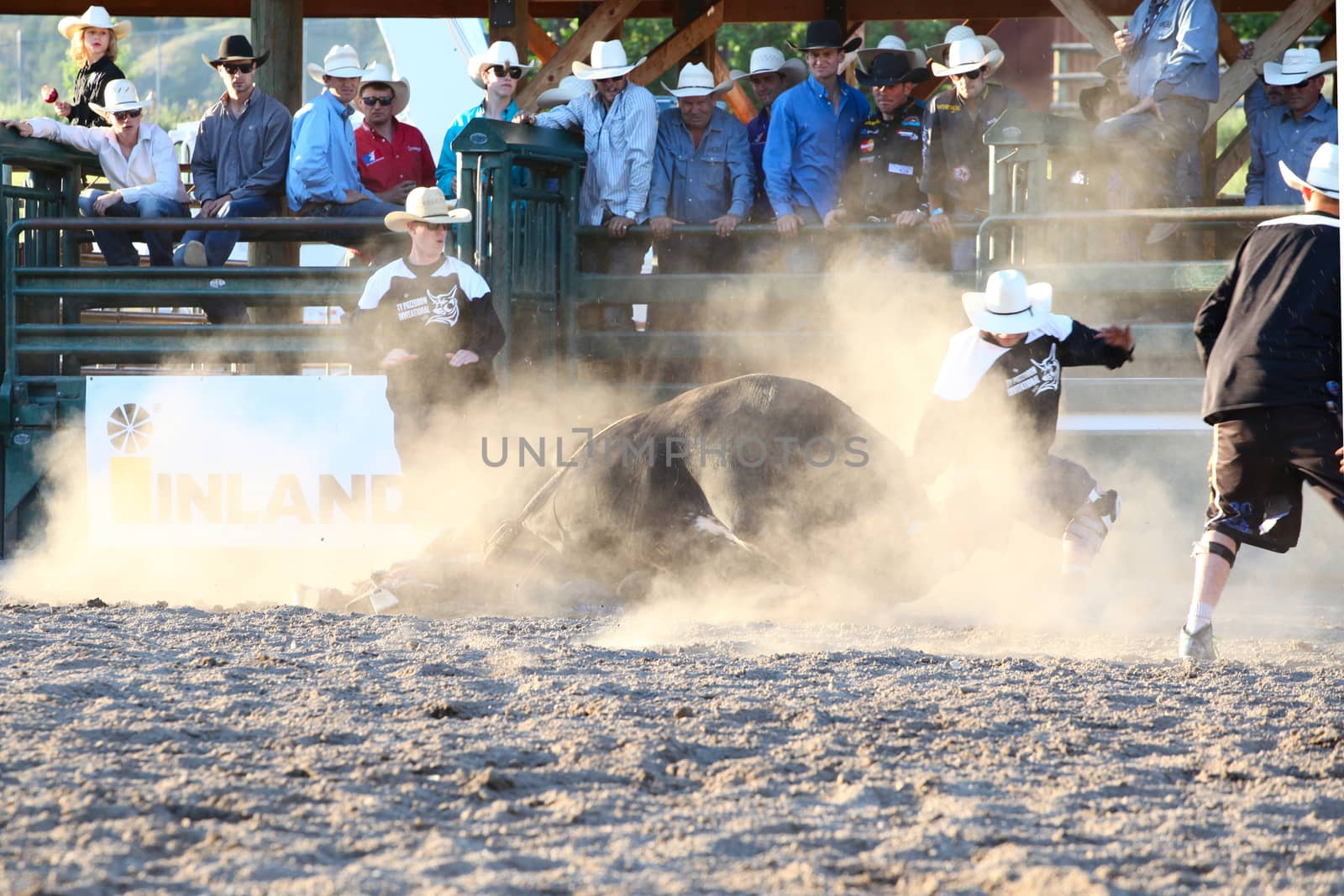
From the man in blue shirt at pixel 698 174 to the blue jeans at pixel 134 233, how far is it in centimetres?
305

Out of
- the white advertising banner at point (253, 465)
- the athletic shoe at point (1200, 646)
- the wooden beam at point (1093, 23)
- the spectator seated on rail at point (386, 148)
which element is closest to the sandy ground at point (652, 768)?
the athletic shoe at point (1200, 646)

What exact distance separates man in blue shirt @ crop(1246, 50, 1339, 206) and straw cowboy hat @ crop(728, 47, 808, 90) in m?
2.85

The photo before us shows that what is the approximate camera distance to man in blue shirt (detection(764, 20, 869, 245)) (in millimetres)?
8391

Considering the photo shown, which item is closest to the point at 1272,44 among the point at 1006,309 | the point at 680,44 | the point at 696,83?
the point at 696,83

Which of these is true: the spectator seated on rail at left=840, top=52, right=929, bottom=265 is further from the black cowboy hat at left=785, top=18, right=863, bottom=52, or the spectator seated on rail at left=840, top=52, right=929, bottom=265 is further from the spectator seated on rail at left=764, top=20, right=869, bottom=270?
the black cowboy hat at left=785, top=18, right=863, bottom=52

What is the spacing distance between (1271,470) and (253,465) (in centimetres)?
521

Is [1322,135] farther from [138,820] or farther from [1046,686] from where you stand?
[138,820]

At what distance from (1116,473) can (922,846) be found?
517cm

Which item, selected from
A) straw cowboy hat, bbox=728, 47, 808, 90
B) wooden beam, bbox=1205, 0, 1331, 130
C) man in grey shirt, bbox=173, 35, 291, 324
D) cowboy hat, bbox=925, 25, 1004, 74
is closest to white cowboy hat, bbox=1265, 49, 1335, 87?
wooden beam, bbox=1205, 0, 1331, 130

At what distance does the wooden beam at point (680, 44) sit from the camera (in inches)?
417

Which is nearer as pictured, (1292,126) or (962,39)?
(1292,126)

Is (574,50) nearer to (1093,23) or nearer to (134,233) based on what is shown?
(134,233)

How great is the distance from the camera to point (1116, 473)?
7.65 m

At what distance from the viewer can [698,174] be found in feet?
28.4
